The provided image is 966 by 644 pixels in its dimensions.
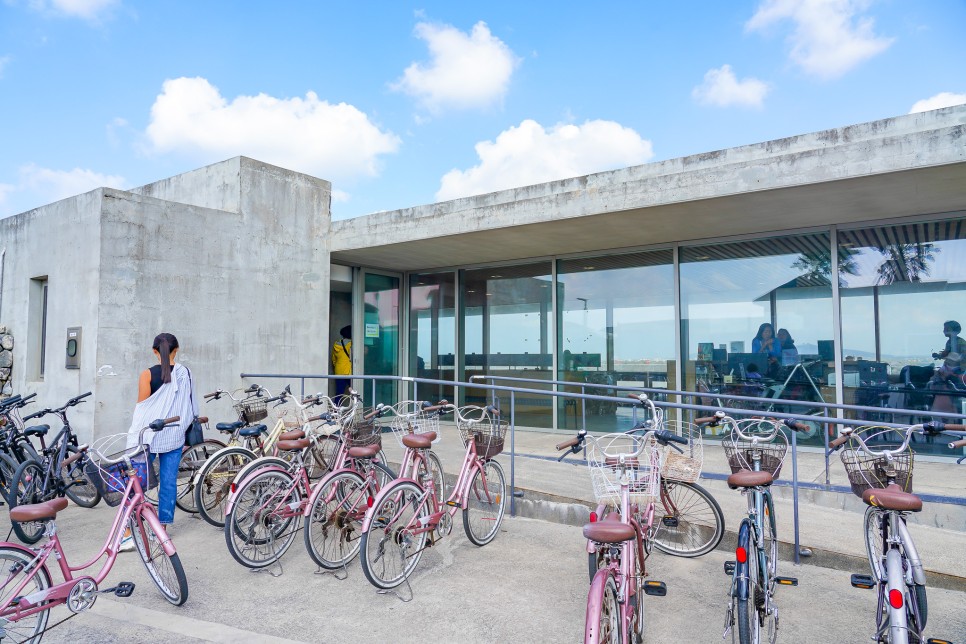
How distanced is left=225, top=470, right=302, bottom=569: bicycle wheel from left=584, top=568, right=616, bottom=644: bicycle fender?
2.41m

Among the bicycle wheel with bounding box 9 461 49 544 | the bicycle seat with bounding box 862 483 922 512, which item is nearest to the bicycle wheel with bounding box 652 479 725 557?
the bicycle seat with bounding box 862 483 922 512

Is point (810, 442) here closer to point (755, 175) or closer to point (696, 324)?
point (696, 324)

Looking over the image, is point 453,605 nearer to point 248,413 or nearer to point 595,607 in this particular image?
point 595,607

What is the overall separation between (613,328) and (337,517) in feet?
18.9

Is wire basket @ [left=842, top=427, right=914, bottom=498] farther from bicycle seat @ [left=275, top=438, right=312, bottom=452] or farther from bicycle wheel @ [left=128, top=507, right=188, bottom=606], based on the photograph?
bicycle wheel @ [left=128, top=507, right=188, bottom=606]

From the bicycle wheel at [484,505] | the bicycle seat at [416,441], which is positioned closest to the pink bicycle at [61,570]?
the bicycle seat at [416,441]

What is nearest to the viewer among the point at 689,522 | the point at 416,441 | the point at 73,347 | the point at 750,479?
the point at 750,479

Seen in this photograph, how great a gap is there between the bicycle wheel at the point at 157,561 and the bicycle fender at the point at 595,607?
239cm

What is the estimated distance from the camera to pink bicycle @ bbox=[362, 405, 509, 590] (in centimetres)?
370

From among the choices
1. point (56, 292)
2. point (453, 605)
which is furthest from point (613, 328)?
point (56, 292)

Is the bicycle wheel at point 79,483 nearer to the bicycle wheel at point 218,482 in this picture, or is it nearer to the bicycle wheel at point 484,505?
the bicycle wheel at point 218,482

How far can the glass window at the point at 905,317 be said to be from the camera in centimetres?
685

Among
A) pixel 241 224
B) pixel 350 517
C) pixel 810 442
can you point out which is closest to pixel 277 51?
pixel 241 224

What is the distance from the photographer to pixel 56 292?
7.05 metres
